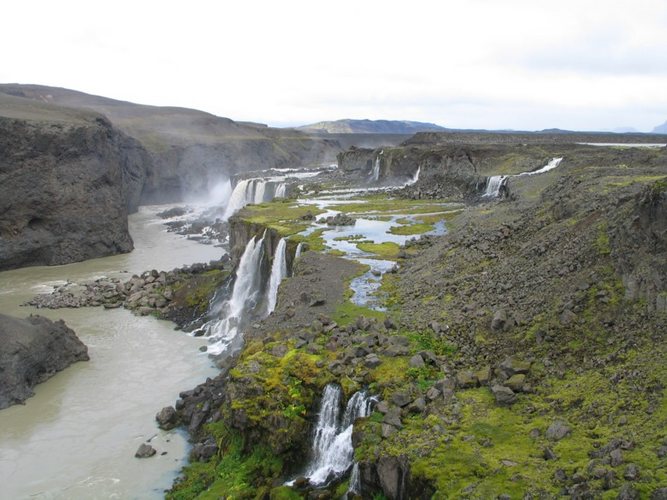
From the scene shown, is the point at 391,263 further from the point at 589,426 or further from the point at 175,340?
the point at 589,426

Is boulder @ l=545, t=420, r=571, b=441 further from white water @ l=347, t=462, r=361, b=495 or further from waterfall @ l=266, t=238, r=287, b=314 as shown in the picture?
waterfall @ l=266, t=238, r=287, b=314

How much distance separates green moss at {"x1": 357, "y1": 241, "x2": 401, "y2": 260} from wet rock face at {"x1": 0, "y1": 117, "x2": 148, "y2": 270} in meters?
35.2

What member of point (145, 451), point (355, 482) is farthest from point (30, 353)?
point (355, 482)

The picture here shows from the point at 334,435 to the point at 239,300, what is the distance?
76.2 ft

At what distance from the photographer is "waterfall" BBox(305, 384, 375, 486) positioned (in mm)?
15711

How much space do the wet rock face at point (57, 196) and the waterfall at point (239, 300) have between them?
25000 mm

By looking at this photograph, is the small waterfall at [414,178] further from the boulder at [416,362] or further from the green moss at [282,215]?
the boulder at [416,362]

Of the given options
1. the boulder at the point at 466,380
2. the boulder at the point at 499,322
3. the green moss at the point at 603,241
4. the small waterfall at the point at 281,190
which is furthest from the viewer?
the small waterfall at the point at 281,190

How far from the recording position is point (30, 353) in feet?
94.7

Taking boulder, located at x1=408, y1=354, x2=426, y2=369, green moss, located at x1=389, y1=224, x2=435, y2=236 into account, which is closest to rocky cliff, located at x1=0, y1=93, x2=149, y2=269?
green moss, located at x1=389, y1=224, x2=435, y2=236

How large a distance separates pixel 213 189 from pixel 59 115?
54130 millimetres

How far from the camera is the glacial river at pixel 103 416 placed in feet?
67.9

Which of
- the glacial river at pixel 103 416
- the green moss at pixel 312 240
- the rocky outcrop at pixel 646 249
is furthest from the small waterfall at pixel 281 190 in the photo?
the rocky outcrop at pixel 646 249

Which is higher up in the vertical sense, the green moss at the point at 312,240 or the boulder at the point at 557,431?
the green moss at the point at 312,240
